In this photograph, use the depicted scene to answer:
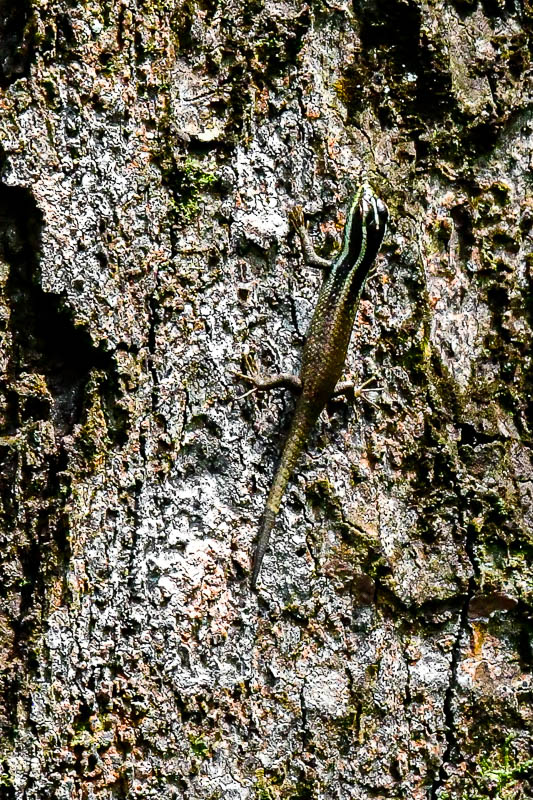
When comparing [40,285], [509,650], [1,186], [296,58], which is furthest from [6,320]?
[509,650]

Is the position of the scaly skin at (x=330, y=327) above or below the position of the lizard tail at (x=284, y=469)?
above

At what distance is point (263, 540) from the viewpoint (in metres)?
2.13

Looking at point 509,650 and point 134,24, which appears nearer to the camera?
point 134,24

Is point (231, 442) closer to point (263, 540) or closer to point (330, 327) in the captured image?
point (263, 540)

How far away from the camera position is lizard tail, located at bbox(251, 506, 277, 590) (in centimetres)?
213

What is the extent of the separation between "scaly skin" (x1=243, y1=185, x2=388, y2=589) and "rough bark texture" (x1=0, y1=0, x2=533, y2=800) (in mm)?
50

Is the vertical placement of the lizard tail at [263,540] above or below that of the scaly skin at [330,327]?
below

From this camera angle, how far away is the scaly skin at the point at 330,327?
2.16 metres

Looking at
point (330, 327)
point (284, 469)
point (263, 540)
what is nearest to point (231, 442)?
point (284, 469)

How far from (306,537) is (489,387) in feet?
2.29

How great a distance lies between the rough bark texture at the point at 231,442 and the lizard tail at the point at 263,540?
28mm

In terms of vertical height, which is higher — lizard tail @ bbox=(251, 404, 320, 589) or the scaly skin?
the scaly skin

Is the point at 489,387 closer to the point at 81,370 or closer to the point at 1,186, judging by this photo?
the point at 81,370

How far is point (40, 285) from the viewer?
6.86 ft
